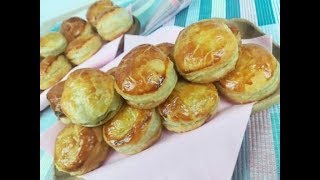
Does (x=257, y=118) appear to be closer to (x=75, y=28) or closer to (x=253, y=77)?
(x=253, y=77)

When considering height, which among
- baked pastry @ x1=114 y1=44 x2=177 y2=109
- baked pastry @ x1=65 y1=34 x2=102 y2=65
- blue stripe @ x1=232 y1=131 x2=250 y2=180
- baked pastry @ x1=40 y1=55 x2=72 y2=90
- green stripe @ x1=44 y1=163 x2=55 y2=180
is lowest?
green stripe @ x1=44 y1=163 x2=55 y2=180

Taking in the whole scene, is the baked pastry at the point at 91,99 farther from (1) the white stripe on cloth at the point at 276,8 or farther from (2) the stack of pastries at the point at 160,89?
(1) the white stripe on cloth at the point at 276,8

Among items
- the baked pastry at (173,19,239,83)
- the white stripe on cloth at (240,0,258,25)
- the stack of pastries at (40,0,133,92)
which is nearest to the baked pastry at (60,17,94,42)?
the stack of pastries at (40,0,133,92)

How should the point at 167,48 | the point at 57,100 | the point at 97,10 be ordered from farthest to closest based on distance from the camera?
1. the point at 97,10
2. the point at 57,100
3. the point at 167,48

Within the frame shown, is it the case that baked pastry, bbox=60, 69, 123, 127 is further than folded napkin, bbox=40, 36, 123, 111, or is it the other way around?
folded napkin, bbox=40, 36, 123, 111

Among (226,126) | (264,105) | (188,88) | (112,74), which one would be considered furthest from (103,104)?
(264,105)

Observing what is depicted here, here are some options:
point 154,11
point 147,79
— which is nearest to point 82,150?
point 147,79

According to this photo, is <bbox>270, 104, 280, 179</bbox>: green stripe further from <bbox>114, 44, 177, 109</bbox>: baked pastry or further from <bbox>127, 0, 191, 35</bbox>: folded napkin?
<bbox>127, 0, 191, 35</bbox>: folded napkin
